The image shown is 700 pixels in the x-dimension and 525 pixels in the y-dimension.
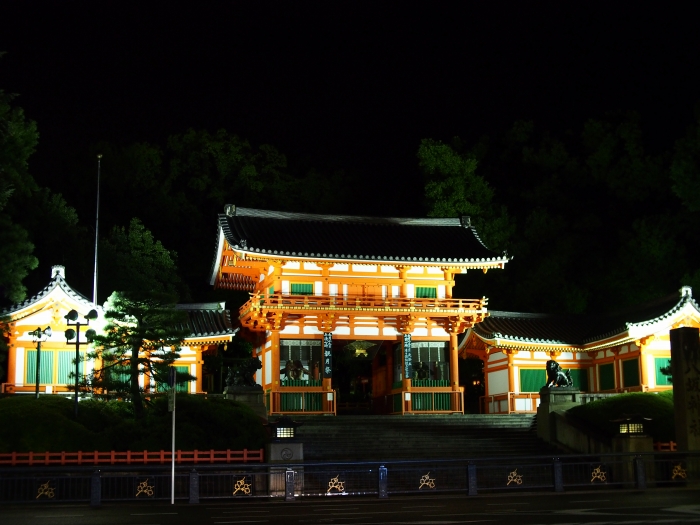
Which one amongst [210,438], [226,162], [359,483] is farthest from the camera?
[226,162]

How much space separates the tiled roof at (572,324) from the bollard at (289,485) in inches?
741

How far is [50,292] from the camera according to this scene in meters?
36.4

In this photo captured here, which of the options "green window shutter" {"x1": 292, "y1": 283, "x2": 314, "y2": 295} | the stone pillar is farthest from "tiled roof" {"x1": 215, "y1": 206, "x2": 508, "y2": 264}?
the stone pillar

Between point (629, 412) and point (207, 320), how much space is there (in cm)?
1830

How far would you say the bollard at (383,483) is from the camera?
70.2 feet

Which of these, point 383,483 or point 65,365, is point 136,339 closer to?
point 65,365

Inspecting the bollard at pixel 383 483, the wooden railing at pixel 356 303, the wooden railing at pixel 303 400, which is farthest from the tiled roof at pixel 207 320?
the bollard at pixel 383 483

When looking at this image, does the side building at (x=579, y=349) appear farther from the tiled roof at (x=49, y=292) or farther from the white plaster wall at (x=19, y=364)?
the white plaster wall at (x=19, y=364)

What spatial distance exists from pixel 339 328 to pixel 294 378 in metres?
3.11

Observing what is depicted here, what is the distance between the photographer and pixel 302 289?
38.7 m

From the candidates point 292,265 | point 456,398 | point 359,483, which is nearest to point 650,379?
point 456,398

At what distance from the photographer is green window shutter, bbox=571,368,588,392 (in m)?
40.8

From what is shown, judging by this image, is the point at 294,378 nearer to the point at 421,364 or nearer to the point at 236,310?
the point at 421,364

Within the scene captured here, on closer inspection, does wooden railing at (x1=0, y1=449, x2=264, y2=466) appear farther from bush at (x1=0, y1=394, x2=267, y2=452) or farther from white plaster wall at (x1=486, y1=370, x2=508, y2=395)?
white plaster wall at (x1=486, y1=370, x2=508, y2=395)
